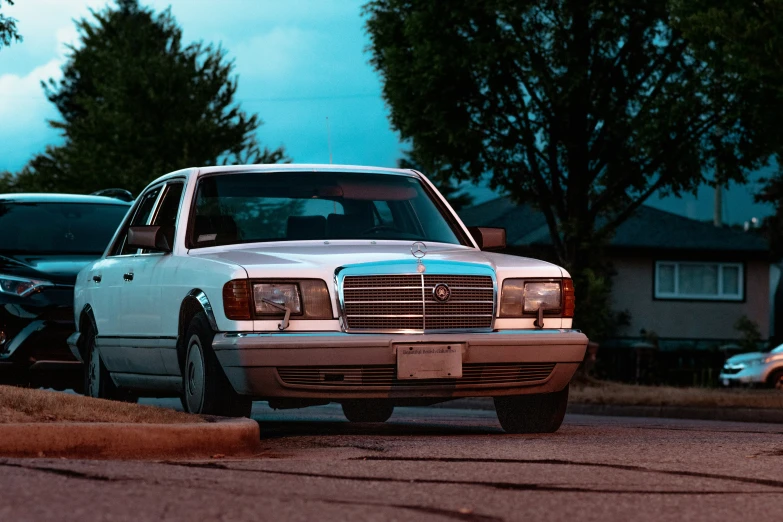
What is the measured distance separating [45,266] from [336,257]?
166 inches

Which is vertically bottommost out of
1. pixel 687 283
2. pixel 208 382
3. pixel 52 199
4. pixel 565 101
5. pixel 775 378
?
pixel 775 378

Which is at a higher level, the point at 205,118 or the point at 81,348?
the point at 205,118

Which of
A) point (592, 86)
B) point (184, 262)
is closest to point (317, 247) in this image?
point (184, 262)

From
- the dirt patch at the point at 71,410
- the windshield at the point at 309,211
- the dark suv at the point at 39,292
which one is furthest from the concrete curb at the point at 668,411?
the dirt patch at the point at 71,410

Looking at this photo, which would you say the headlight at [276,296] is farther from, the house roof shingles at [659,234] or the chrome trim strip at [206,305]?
the house roof shingles at [659,234]

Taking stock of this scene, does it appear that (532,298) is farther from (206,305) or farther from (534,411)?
(206,305)

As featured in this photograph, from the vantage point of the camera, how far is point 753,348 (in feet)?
130

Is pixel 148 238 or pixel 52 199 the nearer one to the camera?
pixel 148 238

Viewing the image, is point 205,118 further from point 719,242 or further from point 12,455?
point 12,455

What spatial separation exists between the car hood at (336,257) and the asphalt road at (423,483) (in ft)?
3.37

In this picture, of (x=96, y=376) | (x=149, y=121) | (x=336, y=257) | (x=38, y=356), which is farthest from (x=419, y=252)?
(x=149, y=121)

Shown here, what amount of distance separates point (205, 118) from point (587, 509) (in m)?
37.7

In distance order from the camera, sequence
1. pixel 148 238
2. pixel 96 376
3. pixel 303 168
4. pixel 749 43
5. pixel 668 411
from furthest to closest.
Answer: pixel 668 411
pixel 749 43
pixel 96 376
pixel 303 168
pixel 148 238

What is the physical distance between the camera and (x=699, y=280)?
42781 mm
